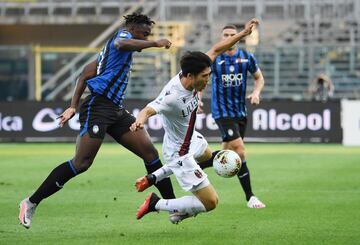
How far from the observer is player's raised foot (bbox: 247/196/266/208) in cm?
1237

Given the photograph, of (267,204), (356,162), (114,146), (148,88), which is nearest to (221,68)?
(267,204)

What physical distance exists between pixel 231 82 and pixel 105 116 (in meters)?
3.50

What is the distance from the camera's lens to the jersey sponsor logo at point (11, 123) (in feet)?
92.5

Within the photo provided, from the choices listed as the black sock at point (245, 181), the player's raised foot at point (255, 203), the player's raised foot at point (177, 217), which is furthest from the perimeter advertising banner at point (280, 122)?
the player's raised foot at point (177, 217)

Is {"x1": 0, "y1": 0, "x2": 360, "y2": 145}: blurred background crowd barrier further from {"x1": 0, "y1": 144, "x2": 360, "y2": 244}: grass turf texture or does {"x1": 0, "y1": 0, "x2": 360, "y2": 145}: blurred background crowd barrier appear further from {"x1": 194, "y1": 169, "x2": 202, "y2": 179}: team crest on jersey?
{"x1": 194, "y1": 169, "x2": 202, "y2": 179}: team crest on jersey

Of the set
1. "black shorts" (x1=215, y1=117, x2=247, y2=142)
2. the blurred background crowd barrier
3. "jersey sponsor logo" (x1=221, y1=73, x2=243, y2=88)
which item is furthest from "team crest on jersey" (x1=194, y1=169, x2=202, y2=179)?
the blurred background crowd barrier

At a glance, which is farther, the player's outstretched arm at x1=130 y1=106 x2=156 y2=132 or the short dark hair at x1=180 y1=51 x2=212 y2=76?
the short dark hair at x1=180 y1=51 x2=212 y2=76

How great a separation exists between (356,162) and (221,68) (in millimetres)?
7606

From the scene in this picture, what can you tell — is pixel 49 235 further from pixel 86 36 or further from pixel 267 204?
pixel 86 36

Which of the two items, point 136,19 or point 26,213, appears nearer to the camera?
point 26,213

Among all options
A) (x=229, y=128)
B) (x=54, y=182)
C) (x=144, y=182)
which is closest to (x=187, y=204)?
(x=144, y=182)

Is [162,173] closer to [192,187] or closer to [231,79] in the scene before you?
[192,187]

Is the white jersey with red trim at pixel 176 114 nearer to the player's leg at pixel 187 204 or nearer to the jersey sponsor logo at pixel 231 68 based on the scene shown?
the player's leg at pixel 187 204

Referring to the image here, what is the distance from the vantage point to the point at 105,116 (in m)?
10.4
